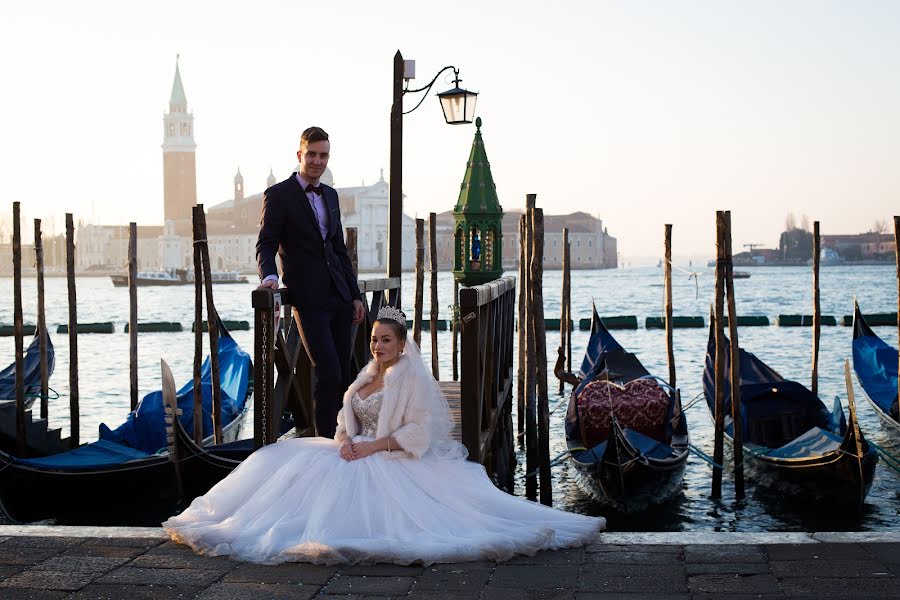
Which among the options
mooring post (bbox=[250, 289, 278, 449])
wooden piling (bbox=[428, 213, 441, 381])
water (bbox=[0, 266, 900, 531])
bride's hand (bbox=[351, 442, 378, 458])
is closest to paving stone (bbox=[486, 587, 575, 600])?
bride's hand (bbox=[351, 442, 378, 458])

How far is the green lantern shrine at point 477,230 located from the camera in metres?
9.71

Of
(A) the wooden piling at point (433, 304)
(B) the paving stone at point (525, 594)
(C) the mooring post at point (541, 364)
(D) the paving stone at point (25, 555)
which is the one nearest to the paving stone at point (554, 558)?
(B) the paving stone at point (525, 594)

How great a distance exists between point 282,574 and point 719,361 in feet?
13.3

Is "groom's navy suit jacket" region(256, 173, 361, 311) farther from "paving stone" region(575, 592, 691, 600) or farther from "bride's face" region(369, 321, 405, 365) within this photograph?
"paving stone" region(575, 592, 691, 600)

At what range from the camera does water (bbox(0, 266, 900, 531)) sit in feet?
19.8

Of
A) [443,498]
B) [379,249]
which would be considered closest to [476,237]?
[443,498]

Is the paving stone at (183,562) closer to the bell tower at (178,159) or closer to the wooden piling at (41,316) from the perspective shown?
the wooden piling at (41,316)

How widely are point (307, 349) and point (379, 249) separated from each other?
73055 millimetres

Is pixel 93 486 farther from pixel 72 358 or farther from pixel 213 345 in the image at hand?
pixel 72 358

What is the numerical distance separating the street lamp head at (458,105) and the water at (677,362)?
88.4 inches

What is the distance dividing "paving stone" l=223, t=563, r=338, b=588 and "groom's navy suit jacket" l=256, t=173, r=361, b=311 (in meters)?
1.07

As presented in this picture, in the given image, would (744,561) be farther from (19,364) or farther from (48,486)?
(19,364)

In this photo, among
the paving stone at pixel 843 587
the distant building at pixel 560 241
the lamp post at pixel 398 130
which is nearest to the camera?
the paving stone at pixel 843 587

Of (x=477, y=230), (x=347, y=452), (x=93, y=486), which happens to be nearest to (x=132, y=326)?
(x=93, y=486)
